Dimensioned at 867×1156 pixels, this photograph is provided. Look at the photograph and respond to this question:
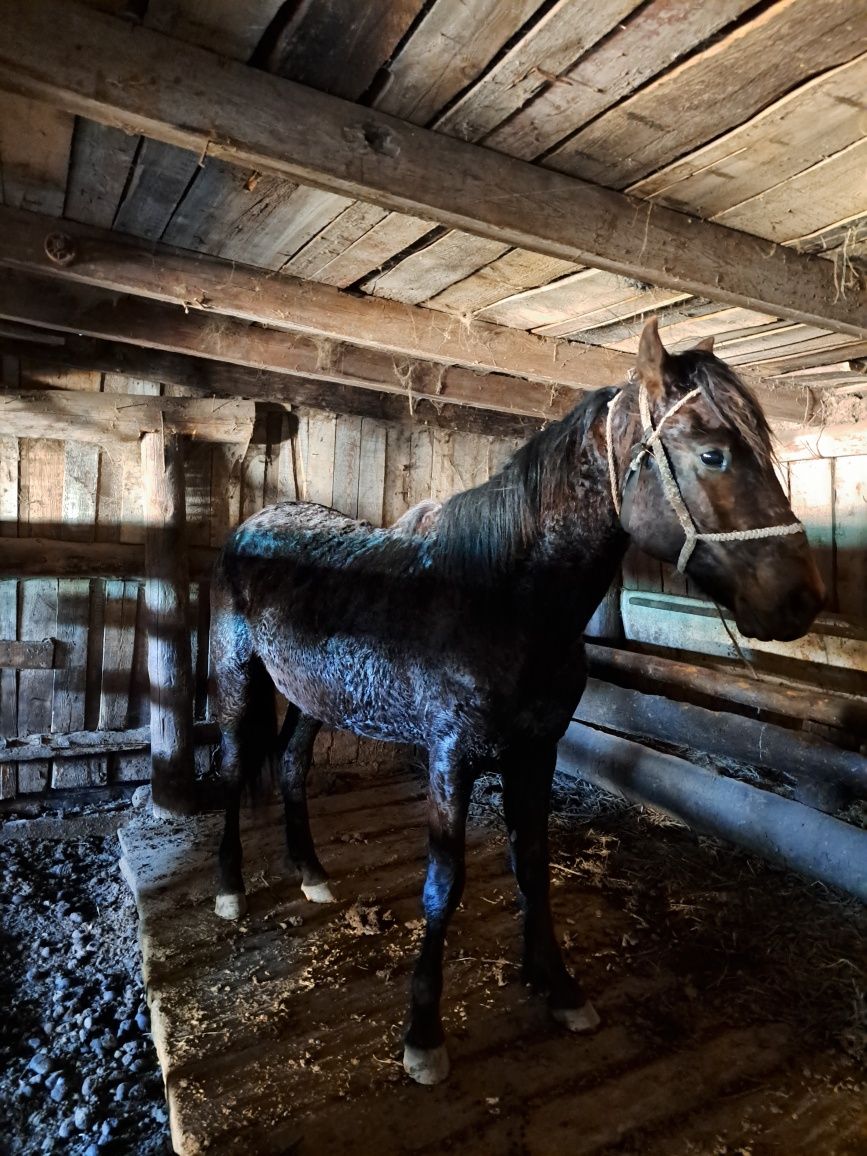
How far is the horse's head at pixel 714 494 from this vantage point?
5.09ft

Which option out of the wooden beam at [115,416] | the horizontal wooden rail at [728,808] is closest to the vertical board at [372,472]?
the wooden beam at [115,416]

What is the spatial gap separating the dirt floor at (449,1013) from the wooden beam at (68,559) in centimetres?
153

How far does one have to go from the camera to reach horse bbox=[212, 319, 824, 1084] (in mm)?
1636

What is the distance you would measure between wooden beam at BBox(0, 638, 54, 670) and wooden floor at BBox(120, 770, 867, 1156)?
4.58ft

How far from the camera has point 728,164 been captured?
1.73 m

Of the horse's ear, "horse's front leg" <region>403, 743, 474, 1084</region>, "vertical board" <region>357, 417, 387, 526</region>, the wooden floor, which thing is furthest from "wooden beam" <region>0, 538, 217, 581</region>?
the horse's ear

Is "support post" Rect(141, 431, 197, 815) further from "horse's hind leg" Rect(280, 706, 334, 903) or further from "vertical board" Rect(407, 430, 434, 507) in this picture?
"vertical board" Rect(407, 430, 434, 507)

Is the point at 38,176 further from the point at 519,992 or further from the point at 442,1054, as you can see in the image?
the point at 519,992

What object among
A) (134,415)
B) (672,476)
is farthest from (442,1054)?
(134,415)

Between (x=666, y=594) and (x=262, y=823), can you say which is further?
(x=666, y=594)

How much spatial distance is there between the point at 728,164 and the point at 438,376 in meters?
2.04

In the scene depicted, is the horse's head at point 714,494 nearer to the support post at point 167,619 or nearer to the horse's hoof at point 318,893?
the horse's hoof at point 318,893

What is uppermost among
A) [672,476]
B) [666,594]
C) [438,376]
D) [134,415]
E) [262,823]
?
[438,376]

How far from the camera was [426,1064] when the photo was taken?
200 centimetres
